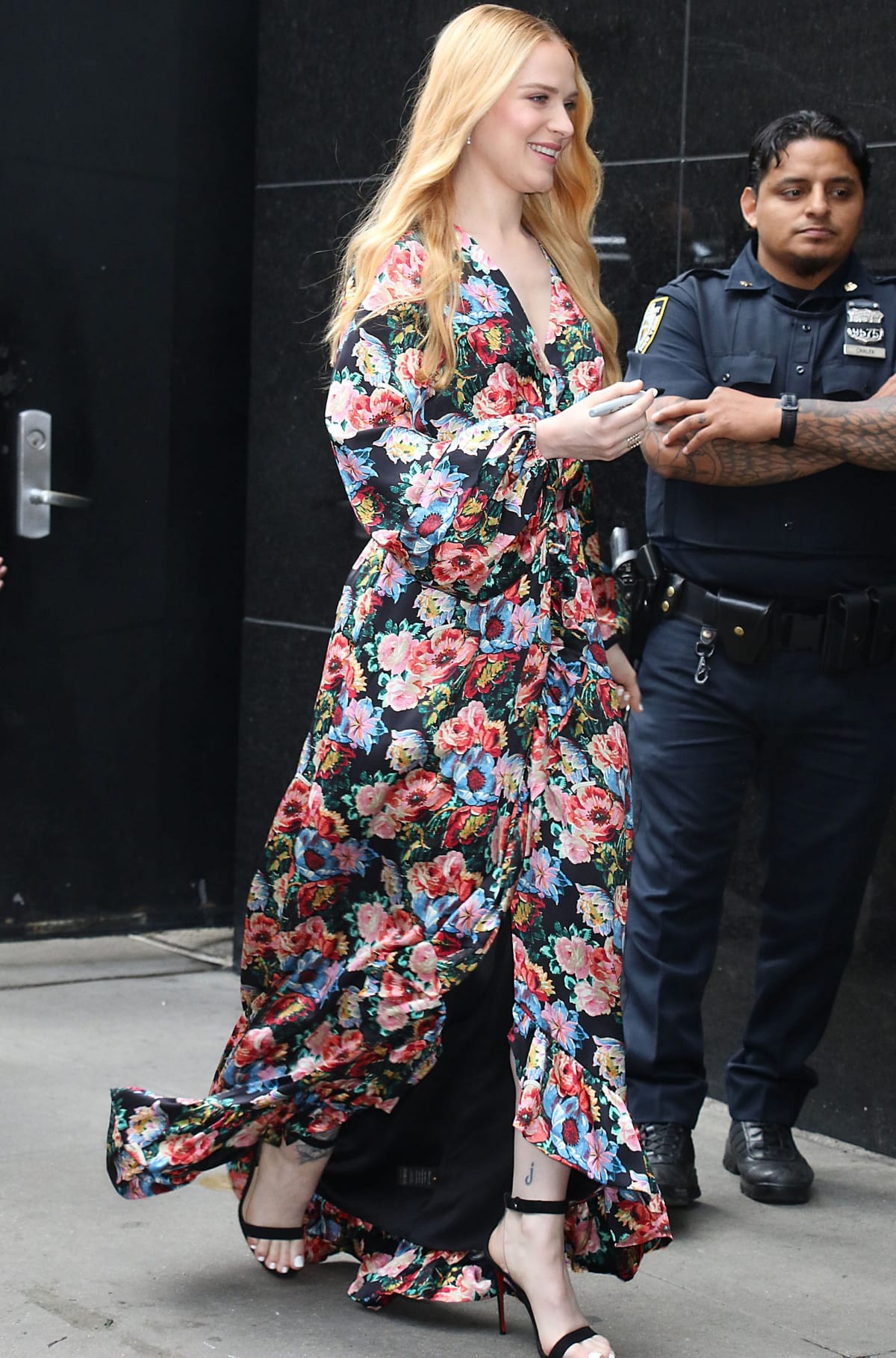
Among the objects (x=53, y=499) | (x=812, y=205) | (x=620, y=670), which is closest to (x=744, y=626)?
(x=620, y=670)

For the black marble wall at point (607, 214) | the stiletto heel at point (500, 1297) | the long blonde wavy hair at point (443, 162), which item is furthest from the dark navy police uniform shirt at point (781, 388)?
the stiletto heel at point (500, 1297)

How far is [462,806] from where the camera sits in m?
2.91

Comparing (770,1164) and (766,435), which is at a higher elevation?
(766,435)

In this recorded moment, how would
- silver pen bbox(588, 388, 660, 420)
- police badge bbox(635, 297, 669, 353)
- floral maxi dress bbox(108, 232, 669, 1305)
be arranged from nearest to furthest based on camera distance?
silver pen bbox(588, 388, 660, 420) < floral maxi dress bbox(108, 232, 669, 1305) < police badge bbox(635, 297, 669, 353)

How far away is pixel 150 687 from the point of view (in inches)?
225

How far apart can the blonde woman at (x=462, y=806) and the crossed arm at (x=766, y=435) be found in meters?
0.38

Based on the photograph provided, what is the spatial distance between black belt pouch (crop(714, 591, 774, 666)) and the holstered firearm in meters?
0.18

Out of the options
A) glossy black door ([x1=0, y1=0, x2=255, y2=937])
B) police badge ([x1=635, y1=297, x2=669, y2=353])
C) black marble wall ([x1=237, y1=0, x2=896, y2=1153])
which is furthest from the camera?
glossy black door ([x1=0, y1=0, x2=255, y2=937])

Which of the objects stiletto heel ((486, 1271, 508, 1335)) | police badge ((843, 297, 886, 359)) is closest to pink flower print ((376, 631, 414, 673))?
stiletto heel ((486, 1271, 508, 1335))

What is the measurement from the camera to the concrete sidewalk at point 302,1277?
2998mm

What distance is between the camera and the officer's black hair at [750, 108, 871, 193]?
3596 millimetres

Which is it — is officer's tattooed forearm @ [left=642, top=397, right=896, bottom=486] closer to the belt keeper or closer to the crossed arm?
the crossed arm

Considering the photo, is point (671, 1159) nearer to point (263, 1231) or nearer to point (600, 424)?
point (263, 1231)

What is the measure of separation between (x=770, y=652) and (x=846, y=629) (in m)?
0.15
